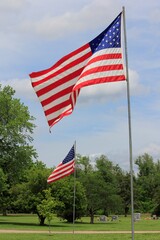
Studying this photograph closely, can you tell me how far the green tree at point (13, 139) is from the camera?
176 ft

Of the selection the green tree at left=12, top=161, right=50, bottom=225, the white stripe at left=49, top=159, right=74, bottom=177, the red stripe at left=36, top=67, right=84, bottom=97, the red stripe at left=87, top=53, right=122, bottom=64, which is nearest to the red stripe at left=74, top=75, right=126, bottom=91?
the red stripe at left=87, top=53, right=122, bottom=64

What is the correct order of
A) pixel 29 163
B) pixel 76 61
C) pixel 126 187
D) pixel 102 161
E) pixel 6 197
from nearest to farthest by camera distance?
pixel 76 61 → pixel 6 197 → pixel 29 163 → pixel 126 187 → pixel 102 161

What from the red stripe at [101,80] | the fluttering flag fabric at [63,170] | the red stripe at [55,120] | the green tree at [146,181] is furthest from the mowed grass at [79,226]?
the green tree at [146,181]

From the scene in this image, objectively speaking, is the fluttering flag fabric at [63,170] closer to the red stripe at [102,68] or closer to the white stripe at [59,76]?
the white stripe at [59,76]

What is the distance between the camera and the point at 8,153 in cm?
5388

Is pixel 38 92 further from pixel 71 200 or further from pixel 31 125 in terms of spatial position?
pixel 31 125

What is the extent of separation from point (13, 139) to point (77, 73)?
4287 centimetres

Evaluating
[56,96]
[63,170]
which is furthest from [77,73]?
[63,170]

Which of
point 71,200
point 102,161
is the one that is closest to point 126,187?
point 102,161

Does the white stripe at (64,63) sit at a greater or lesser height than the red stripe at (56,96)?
greater

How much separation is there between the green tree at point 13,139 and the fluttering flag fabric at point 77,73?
4142 centimetres

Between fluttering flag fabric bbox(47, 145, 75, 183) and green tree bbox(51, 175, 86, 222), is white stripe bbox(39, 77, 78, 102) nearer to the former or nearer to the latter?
Result: fluttering flag fabric bbox(47, 145, 75, 183)

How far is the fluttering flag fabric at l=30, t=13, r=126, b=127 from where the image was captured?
10.6 m

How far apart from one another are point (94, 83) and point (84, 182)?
4319cm
